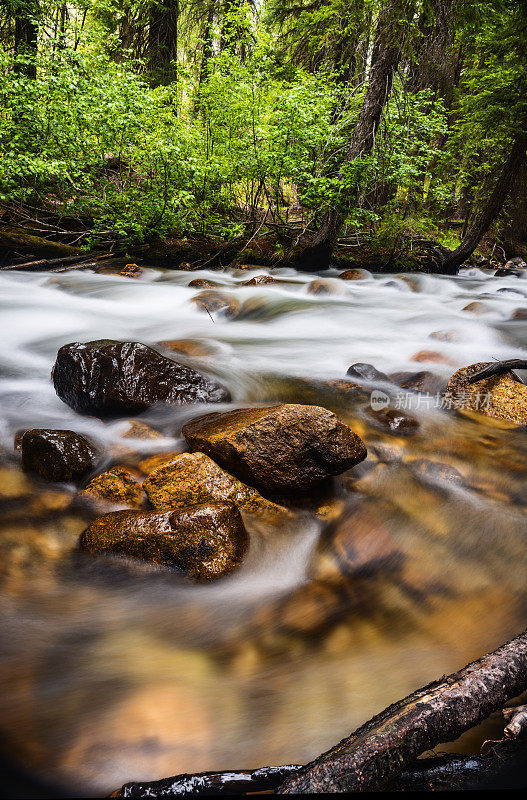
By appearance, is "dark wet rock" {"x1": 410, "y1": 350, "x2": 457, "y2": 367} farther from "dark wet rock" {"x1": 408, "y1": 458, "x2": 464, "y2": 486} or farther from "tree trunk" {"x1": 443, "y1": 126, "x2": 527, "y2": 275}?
"tree trunk" {"x1": 443, "y1": 126, "x2": 527, "y2": 275}

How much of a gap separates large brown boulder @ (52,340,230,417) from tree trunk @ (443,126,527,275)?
341 inches

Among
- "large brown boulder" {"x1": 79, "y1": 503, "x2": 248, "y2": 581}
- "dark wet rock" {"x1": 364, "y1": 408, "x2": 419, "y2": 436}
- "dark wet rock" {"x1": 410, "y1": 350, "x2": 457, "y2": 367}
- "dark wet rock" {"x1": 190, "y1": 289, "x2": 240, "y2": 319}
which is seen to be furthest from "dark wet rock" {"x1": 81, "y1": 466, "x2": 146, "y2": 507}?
"dark wet rock" {"x1": 190, "y1": 289, "x2": 240, "y2": 319}

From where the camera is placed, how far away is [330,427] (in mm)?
3014

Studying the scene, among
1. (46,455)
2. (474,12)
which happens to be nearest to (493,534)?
(46,455)

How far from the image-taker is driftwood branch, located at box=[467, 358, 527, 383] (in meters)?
3.98

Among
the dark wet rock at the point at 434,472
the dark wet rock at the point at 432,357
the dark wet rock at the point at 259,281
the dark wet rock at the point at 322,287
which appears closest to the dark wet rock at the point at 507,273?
the dark wet rock at the point at 322,287

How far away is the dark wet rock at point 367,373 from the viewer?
4.98 metres

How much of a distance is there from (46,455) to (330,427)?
1.95 meters

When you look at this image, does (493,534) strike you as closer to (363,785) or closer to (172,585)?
(172,585)

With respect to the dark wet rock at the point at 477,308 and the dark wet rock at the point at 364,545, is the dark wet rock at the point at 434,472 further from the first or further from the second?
the dark wet rock at the point at 477,308

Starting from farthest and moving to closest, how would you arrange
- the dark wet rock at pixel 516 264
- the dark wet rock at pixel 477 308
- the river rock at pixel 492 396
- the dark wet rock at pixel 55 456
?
the dark wet rock at pixel 516 264, the dark wet rock at pixel 477 308, the river rock at pixel 492 396, the dark wet rock at pixel 55 456

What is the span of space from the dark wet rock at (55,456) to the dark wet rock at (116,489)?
0.18m

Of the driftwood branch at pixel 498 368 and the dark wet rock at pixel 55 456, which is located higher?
the driftwood branch at pixel 498 368

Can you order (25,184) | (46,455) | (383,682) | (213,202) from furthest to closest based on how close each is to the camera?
(213,202)
(25,184)
(46,455)
(383,682)
